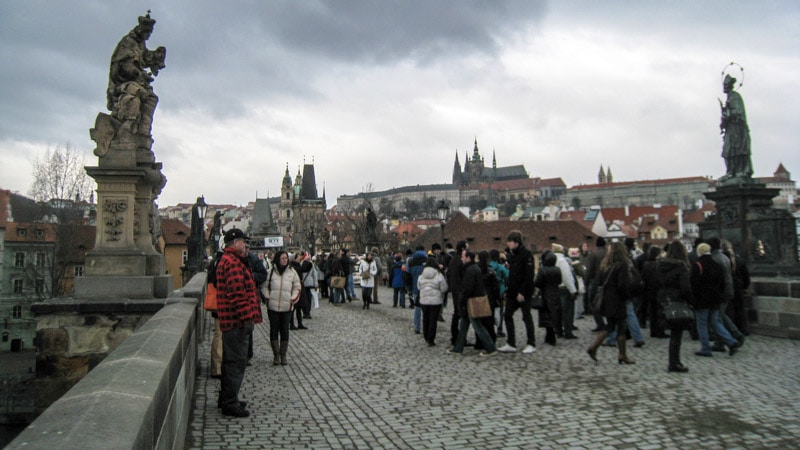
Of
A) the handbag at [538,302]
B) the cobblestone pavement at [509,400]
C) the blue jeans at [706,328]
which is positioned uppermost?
the handbag at [538,302]

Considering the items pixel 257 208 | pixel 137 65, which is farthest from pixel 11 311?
pixel 257 208

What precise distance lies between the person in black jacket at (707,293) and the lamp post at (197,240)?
52.3 feet

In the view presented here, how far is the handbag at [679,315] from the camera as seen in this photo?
761 centimetres

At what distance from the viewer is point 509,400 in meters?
6.34

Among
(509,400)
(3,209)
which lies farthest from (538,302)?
(3,209)

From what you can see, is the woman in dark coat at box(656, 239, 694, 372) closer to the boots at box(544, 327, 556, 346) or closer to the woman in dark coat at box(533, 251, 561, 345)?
the woman in dark coat at box(533, 251, 561, 345)

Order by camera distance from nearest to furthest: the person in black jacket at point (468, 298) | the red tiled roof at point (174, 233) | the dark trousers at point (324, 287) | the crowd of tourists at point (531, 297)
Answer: the crowd of tourists at point (531, 297)
the person in black jacket at point (468, 298)
the dark trousers at point (324, 287)
the red tiled roof at point (174, 233)

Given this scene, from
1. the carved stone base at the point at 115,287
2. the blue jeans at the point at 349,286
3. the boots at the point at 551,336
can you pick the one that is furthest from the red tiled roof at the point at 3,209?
the boots at the point at 551,336

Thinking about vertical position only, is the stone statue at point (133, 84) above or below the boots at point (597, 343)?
above

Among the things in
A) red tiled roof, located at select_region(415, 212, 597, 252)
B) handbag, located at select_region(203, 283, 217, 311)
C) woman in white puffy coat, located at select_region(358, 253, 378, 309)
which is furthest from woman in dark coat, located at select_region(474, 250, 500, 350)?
red tiled roof, located at select_region(415, 212, 597, 252)

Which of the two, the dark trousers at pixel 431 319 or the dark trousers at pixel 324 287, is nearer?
the dark trousers at pixel 431 319

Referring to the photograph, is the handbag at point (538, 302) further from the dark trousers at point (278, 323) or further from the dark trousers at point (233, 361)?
the dark trousers at point (233, 361)

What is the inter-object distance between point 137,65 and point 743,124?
44.7 ft

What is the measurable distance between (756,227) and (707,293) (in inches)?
209
